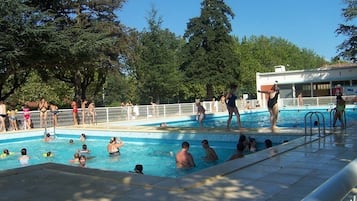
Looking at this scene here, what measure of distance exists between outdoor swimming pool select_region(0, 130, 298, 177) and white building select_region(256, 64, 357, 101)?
27835 millimetres

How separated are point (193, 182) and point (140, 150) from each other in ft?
32.5

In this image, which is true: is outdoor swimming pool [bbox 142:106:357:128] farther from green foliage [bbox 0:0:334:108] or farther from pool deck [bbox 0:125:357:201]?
pool deck [bbox 0:125:357:201]

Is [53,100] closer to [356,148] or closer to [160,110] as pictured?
[160,110]

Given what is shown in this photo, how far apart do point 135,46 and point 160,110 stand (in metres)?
6.97

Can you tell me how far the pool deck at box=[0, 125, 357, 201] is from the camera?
489 centimetres

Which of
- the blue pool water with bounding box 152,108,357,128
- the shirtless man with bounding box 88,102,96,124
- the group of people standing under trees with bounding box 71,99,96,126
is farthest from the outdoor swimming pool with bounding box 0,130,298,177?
the blue pool water with bounding box 152,108,357,128

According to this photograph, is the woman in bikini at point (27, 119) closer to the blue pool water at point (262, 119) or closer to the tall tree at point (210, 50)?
the blue pool water at point (262, 119)

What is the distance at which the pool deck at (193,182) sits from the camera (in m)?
4.89

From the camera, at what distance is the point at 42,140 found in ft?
65.2

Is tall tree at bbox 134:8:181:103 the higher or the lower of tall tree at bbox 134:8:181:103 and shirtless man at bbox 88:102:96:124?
the higher

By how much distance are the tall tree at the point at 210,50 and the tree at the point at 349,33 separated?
1314cm

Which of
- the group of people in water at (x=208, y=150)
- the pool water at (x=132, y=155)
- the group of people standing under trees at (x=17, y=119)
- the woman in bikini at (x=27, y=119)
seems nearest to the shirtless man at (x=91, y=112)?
the group of people standing under trees at (x=17, y=119)

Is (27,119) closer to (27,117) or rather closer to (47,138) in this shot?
(27,117)

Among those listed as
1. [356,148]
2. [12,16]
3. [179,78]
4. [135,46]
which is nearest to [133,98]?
[179,78]
